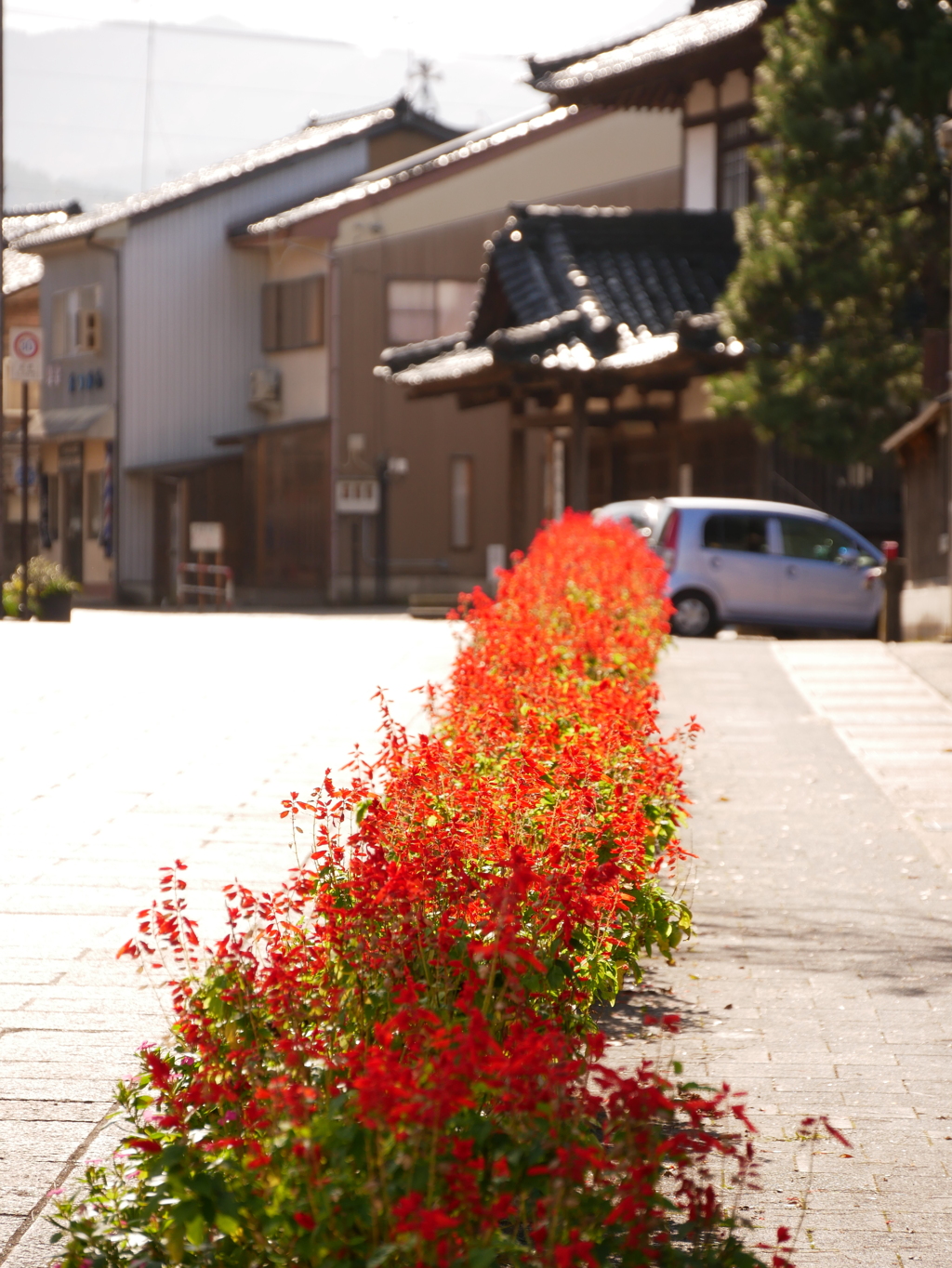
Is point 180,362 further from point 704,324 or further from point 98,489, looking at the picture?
point 704,324

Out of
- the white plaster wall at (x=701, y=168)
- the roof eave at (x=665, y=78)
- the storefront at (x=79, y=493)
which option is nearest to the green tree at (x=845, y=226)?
the roof eave at (x=665, y=78)

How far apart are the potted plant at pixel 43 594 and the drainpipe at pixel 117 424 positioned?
1583cm

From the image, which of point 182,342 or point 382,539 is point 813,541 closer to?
point 382,539

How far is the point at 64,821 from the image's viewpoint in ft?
26.1

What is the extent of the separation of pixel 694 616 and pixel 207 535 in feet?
52.5

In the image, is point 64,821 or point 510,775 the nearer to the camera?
point 510,775

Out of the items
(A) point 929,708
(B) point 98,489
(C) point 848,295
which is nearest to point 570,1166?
(A) point 929,708

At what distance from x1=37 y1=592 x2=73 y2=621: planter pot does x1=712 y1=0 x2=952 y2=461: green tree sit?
29.9ft

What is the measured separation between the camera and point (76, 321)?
39156 millimetres

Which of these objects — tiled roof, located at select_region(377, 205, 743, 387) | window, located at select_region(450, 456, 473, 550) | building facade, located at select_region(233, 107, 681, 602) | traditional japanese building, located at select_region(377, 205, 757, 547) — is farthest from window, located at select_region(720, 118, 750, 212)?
window, located at select_region(450, 456, 473, 550)

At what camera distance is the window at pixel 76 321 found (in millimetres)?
38125

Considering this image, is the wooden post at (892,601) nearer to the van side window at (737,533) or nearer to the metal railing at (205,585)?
the van side window at (737,533)

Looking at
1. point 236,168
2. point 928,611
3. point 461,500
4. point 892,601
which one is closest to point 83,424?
point 236,168

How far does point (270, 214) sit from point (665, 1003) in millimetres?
33242
